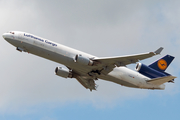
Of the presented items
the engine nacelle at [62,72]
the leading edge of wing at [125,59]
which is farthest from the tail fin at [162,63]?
the engine nacelle at [62,72]

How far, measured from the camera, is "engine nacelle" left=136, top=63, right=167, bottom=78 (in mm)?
55438

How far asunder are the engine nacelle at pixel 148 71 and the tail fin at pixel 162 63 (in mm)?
1038

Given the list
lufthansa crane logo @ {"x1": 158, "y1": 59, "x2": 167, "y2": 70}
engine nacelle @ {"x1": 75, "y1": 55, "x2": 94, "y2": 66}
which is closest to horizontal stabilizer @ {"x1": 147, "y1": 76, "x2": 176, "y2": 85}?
lufthansa crane logo @ {"x1": 158, "y1": 59, "x2": 167, "y2": 70}

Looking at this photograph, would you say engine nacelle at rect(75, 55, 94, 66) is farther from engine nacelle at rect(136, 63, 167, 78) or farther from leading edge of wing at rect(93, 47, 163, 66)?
engine nacelle at rect(136, 63, 167, 78)

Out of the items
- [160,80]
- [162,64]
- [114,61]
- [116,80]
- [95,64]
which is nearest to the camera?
[114,61]

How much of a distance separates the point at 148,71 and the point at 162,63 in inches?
145

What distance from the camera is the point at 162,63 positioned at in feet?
190

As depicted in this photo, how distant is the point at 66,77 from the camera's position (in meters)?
56.5

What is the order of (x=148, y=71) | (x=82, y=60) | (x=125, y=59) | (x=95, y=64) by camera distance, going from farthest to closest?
1. (x=148, y=71)
2. (x=95, y=64)
3. (x=82, y=60)
4. (x=125, y=59)

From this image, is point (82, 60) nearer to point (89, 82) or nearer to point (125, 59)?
point (125, 59)

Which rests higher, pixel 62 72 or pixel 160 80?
pixel 160 80

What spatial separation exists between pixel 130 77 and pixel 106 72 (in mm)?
5360

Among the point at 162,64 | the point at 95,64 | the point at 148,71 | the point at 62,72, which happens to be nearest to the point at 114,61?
the point at 95,64

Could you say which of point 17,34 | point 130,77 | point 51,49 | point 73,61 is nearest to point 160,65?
point 130,77
